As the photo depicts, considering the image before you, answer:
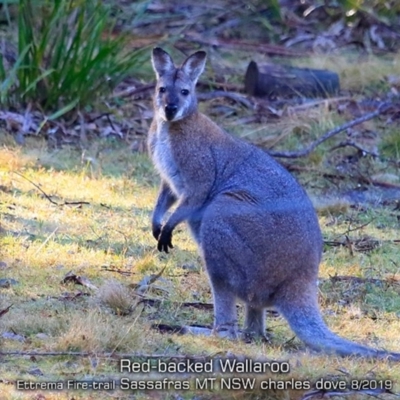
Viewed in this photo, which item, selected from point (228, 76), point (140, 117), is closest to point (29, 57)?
point (140, 117)

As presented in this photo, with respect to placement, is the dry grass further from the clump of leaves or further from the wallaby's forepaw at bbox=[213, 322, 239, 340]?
the clump of leaves

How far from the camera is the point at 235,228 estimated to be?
493 cm

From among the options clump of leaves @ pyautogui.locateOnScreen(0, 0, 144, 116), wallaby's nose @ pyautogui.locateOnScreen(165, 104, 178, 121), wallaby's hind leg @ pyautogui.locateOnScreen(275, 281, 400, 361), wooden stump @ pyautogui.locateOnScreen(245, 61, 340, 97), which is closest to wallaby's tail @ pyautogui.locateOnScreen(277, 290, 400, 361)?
wallaby's hind leg @ pyautogui.locateOnScreen(275, 281, 400, 361)

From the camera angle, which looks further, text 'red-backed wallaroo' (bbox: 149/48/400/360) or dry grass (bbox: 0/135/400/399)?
text 'red-backed wallaroo' (bbox: 149/48/400/360)

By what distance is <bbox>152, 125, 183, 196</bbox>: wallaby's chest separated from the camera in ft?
18.2

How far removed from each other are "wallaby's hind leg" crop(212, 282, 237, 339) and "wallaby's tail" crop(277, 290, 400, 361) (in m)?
0.25

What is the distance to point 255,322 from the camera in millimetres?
5121

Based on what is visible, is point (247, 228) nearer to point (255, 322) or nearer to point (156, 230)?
point (255, 322)

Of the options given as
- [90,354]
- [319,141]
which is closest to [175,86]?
[90,354]

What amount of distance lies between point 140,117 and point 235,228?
4.98 meters

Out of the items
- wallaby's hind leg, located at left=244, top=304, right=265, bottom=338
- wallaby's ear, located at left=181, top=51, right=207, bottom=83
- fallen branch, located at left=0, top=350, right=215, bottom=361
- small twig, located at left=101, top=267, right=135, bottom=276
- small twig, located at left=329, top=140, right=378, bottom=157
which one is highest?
wallaby's ear, located at left=181, top=51, right=207, bottom=83

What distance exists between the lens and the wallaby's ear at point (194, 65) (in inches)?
235

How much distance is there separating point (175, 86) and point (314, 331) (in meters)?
1.75

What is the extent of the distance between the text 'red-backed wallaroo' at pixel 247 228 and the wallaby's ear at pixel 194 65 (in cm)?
38
